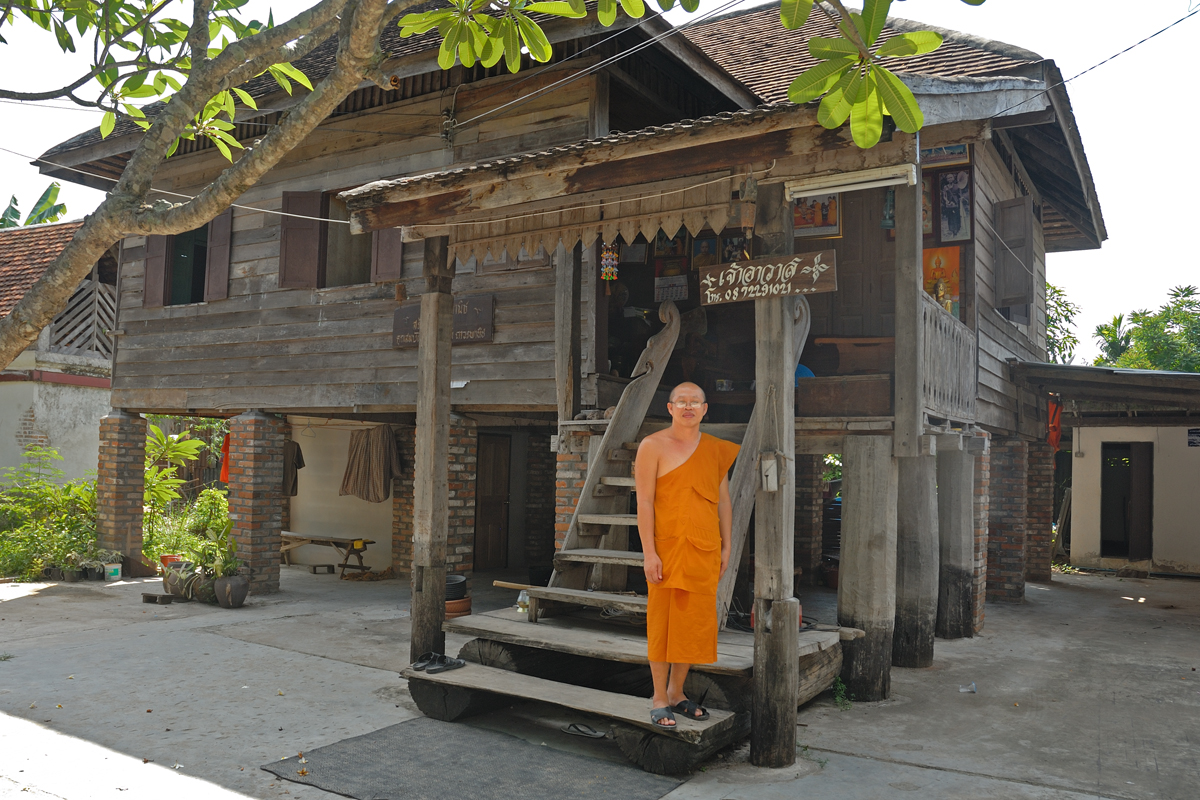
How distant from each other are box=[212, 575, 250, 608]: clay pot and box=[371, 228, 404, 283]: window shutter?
3.67 meters

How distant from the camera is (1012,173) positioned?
10500 mm

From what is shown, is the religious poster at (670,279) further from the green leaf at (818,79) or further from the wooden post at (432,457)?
the green leaf at (818,79)

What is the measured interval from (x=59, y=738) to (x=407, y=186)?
12.8 ft

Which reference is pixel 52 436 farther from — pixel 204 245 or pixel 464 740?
pixel 464 740

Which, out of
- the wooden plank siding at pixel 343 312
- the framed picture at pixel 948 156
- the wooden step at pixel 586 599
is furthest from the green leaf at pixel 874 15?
the framed picture at pixel 948 156

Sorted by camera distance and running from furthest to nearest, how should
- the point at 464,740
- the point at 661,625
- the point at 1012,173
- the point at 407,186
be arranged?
1. the point at 1012,173
2. the point at 407,186
3. the point at 464,740
4. the point at 661,625

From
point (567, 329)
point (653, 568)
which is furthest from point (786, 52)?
point (653, 568)

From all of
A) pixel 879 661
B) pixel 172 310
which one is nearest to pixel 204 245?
pixel 172 310

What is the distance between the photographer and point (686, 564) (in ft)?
14.8

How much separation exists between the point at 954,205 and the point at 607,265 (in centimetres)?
379

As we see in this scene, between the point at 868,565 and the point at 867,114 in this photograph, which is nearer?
the point at 867,114

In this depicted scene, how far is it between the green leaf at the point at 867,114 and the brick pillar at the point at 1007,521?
906 cm

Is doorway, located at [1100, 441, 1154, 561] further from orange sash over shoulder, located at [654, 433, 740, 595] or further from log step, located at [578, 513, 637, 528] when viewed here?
orange sash over shoulder, located at [654, 433, 740, 595]

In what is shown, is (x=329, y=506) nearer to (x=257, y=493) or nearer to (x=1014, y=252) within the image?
(x=257, y=493)
